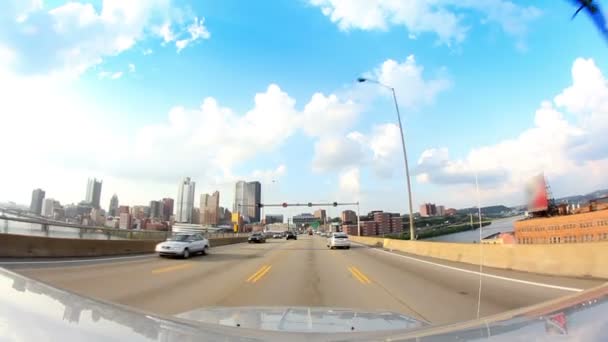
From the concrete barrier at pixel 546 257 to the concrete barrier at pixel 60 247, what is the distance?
1857 cm

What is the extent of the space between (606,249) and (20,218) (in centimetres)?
2082

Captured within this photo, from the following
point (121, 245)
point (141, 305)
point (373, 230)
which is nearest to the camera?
point (141, 305)

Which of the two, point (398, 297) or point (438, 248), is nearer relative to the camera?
point (398, 297)

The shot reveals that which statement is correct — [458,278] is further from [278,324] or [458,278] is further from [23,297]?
[23,297]

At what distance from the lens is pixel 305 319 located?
470 cm

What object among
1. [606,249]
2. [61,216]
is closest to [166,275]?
[61,216]

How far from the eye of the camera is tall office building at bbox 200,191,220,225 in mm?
92188

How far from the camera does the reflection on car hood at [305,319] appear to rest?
4152mm

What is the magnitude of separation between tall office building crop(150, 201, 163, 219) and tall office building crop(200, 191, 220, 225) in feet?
86.9

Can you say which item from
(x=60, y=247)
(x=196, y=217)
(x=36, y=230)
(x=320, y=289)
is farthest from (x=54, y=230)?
(x=196, y=217)

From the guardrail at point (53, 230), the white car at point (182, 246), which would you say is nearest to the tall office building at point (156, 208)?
the guardrail at point (53, 230)

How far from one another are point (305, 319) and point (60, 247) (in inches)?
677

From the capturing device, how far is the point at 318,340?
313 centimetres

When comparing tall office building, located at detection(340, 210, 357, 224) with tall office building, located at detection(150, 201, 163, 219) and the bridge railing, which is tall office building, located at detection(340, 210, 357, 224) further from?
the bridge railing
